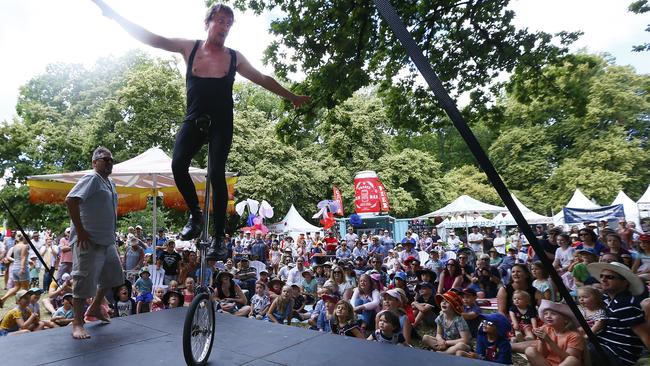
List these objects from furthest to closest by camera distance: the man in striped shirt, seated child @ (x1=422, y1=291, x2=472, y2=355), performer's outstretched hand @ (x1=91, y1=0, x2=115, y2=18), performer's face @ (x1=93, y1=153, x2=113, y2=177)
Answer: seated child @ (x1=422, y1=291, x2=472, y2=355)
the man in striped shirt
performer's face @ (x1=93, y1=153, x2=113, y2=177)
performer's outstretched hand @ (x1=91, y1=0, x2=115, y2=18)

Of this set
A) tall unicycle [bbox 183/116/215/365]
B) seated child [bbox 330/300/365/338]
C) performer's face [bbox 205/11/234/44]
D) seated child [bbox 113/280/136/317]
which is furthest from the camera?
seated child [bbox 113/280/136/317]

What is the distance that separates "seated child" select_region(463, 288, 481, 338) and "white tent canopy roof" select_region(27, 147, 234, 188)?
162 inches

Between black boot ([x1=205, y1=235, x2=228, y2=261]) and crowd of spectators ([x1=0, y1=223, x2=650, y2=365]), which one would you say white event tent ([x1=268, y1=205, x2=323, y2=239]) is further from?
black boot ([x1=205, y1=235, x2=228, y2=261])

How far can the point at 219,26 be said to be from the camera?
241cm

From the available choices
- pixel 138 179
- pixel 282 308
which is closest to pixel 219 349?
pixel 282 308

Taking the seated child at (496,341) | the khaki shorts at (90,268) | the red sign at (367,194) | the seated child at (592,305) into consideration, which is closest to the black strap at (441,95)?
the khaki shorts at (90,268)

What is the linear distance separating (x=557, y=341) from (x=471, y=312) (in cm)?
181

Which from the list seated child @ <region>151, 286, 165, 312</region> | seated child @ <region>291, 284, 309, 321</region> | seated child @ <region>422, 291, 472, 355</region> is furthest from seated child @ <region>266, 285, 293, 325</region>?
seated child @ <region>422, 291, 472, 355</region>

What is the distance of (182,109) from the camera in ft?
68.6

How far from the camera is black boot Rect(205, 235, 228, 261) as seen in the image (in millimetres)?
2572

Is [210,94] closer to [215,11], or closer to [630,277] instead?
[215,11]

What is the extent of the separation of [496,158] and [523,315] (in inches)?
1196

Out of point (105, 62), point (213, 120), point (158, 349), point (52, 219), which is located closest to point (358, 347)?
point (158, 349)

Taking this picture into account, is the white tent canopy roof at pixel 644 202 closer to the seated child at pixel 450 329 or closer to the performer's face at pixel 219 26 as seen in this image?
the seated child at pixel 450 329
